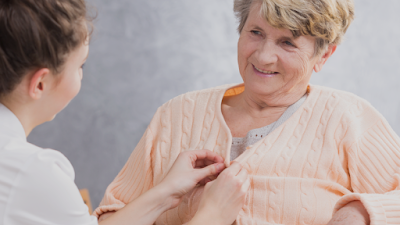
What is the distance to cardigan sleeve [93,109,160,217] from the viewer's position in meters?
1.46

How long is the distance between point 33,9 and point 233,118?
2.98ft

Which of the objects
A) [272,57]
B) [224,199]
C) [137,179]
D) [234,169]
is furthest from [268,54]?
[137,179]

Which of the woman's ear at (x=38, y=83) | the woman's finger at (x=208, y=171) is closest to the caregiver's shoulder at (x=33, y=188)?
the woman's ear at (x=38, y=83)

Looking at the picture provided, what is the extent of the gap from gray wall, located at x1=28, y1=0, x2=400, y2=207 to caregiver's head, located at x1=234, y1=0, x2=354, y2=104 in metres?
1.35

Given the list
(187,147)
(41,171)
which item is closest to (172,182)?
(187,147)

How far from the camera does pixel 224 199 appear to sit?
120 cm

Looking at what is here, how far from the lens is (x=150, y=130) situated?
1.51 meters

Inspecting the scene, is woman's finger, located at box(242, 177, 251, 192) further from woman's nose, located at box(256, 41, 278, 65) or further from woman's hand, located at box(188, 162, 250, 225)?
woman's nose, located at box(256, 41, 278, 65)

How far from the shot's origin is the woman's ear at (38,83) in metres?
0.84

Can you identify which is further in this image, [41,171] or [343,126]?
[343,126]

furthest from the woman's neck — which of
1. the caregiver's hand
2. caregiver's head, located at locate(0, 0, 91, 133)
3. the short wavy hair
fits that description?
the short wavy hair

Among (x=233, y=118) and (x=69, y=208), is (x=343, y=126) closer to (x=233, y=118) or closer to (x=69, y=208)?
(x=233, y=118)

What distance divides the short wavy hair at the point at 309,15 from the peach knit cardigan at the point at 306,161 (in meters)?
0.27

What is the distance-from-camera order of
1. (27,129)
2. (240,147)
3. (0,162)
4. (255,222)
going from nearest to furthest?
(0,162) → (27,129) → (255,222) → (240,147)
